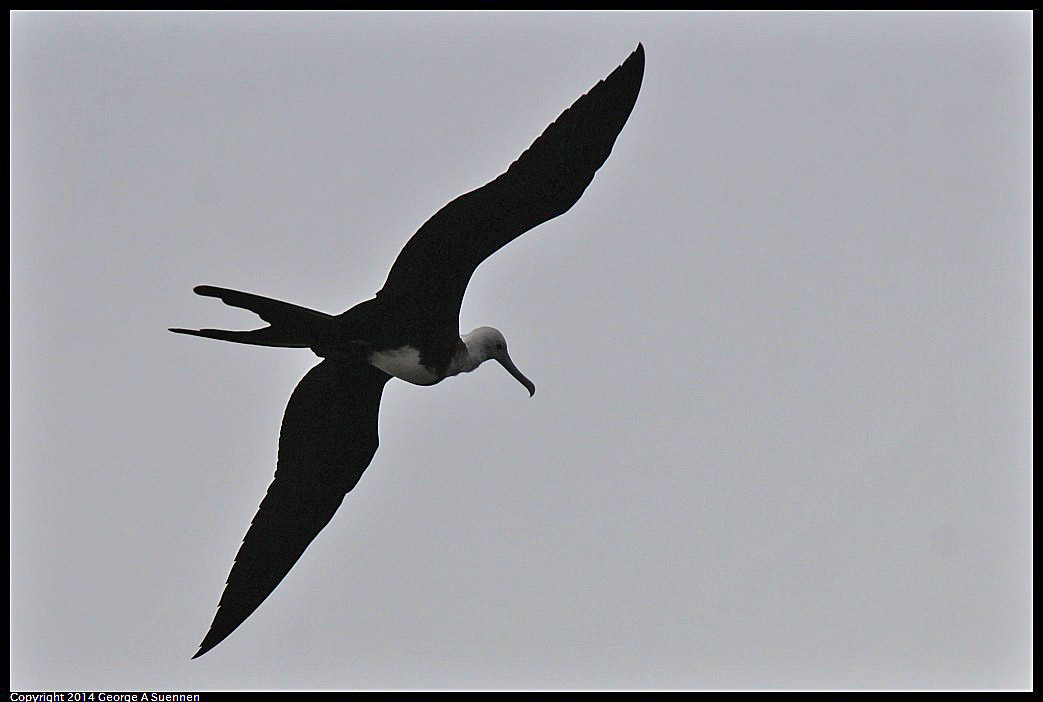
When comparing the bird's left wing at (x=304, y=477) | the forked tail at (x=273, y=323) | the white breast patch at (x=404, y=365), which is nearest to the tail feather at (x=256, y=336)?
the forked tail at (x=273, y=323)

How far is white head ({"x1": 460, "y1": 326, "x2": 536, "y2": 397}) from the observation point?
26.2 ft

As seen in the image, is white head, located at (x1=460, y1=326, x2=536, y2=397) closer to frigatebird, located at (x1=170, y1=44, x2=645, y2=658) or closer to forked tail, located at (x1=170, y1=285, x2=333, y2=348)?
frigatebird, located at (x1=170, y1=44, x2=645, y2=658)

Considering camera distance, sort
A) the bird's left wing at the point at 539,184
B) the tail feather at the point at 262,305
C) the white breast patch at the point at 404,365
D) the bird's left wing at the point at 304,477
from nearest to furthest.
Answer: the tail feather at the point at 262,305 → the bird's left wing at the point at 539,184 → the white breast patch at the point at 404,365 → the bird's left wing at the point at 304,477

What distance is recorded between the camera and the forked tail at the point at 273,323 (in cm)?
625

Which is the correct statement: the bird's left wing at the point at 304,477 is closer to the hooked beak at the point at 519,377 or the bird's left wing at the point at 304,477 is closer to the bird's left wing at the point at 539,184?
the hooked beak at the point at 519,377

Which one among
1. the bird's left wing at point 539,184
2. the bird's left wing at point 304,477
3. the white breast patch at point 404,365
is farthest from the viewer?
the bird's left wing at point 304,477

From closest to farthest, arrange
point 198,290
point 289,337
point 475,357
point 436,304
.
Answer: point 198,290, point 289,337, point 436,304, point 475,357

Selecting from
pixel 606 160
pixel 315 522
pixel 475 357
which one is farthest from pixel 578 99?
pixel 315 522

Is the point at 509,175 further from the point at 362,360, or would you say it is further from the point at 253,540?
the point at 253,540

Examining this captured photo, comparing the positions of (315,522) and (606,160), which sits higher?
(606,160)

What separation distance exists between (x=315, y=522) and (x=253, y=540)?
35cm

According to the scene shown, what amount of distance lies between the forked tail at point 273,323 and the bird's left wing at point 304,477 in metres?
1.01

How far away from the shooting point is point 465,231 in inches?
270

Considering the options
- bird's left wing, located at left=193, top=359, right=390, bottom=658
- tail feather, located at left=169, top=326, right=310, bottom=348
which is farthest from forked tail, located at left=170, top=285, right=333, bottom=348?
bird's left wing, located at left=193, top=359, right=390, bottom=658
